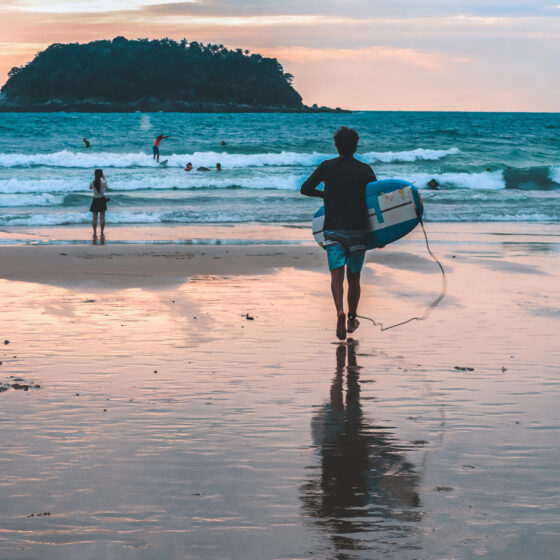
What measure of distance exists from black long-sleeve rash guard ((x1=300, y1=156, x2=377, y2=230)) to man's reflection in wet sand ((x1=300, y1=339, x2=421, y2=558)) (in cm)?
219

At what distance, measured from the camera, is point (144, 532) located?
138 inches

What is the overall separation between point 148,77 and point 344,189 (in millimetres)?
167814

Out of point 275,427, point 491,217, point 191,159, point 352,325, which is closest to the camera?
point 275,427

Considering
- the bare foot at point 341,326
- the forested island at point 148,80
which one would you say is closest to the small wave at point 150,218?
the bare foot at point 341,326

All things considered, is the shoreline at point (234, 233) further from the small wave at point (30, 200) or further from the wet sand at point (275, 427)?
the wet sand at point (275, 427)

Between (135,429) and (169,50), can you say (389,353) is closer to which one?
(135,429)

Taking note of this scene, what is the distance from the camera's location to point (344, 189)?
284 inches

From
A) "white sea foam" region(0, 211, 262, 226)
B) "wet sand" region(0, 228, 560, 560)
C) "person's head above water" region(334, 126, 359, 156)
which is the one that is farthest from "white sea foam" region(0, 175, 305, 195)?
"person's head above water" region(334, 126, 359, 156)

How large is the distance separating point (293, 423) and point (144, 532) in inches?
65.6

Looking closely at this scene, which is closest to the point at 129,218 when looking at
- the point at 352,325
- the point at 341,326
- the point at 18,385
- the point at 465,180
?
the point at 352,325

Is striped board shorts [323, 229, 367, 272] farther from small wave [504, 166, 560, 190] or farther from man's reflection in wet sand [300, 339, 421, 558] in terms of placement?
small wave [504, 166, 560, 190]

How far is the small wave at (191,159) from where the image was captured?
40562 millimetres

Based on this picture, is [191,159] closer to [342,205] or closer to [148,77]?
[342,205]

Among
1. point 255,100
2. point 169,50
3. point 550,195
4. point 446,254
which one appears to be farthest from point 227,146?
point 169,50
